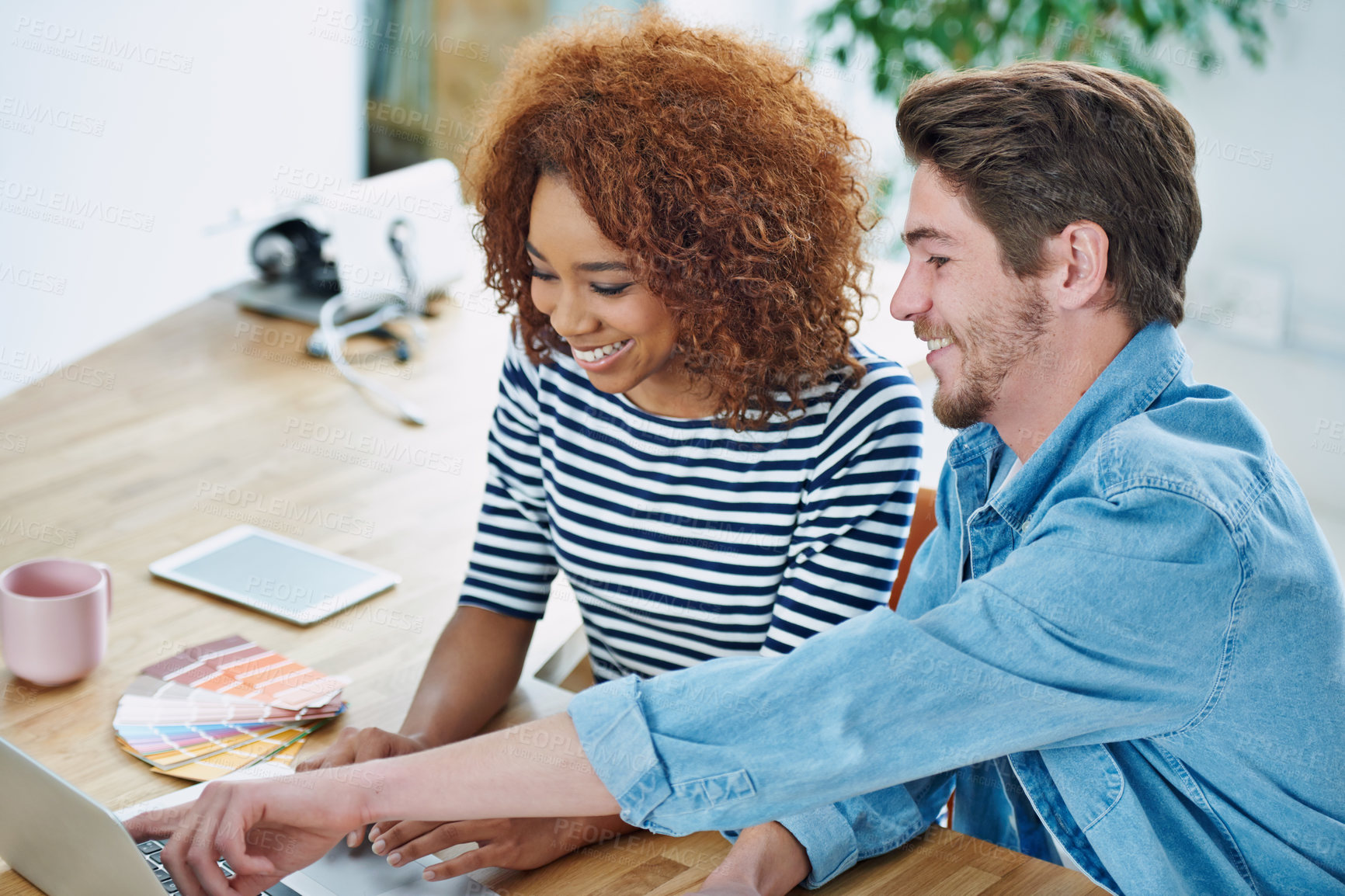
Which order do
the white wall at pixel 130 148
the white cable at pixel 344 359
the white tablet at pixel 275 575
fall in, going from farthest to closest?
the white wall at pixel 130 148 < the white cable at pixel 344 359 < the white tablet at pixel 275 575

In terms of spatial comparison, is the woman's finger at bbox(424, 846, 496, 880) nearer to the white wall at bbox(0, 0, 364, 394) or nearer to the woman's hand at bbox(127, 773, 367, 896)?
the woman's hand at bbox(127, 773, 367, 896)

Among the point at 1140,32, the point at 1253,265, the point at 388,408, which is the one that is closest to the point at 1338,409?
the point at 1253,265

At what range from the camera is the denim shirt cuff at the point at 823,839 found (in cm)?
95

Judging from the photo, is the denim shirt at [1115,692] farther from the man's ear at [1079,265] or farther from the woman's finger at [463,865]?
the woman's finger at [463,865]

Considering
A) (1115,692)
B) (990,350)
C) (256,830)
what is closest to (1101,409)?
(990,350)

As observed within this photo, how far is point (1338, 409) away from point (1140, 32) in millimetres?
1052

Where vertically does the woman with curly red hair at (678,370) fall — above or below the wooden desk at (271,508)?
above

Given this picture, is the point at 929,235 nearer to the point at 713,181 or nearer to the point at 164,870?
the point at 713,181

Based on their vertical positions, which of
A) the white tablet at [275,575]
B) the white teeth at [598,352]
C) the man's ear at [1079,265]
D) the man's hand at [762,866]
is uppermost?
the man's ear at [1079,265]

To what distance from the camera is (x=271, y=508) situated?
1.65 meters

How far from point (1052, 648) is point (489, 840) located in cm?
46

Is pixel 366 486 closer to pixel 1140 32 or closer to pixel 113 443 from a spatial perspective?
pixel 113 443

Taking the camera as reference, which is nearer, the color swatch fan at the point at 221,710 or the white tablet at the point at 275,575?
the color swatch fan at the point at 221,710

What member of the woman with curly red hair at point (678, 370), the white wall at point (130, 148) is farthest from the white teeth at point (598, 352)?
the white wall at point (130, 148)
